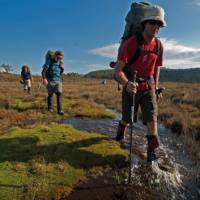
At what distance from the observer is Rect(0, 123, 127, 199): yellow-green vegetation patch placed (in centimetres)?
468

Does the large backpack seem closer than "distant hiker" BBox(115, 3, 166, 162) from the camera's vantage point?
No

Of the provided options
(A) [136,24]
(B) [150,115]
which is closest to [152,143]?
(B) [150,115]

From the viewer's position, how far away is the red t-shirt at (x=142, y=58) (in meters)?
5.64

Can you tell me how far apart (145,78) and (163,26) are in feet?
3.58

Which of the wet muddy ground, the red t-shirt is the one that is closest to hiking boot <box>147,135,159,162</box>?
the wet muddy ground

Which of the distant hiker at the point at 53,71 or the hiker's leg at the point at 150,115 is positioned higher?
the distant hiker at the point at 53,71

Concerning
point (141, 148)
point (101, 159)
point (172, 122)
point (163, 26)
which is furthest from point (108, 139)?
point (172, 122)

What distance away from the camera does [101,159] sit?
19.3 ft

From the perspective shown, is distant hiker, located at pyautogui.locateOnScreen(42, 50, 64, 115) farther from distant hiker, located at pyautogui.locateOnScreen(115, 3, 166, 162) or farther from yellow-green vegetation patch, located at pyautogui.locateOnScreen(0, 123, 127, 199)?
distant hiker, located at pyautogui.locateOnScreen(115, 3, 166, 162)

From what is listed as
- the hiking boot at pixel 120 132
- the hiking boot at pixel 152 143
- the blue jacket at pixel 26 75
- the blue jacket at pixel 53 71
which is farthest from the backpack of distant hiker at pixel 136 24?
the blue jacket at pixel 26 75

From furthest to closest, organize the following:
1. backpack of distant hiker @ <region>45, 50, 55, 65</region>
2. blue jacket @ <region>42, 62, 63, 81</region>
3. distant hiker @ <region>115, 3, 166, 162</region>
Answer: blue jacket @ <region>42, 62, 63, 81</region>
backpack of distant hiker @ <region>45, 50, 55, 65</region>
distant hiker @ <region>115, 3, 166, 162</region>

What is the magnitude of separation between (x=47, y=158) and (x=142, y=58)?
267 cm

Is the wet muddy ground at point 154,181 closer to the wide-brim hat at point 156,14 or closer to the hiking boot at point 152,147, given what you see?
the hiking boot at point 152,147

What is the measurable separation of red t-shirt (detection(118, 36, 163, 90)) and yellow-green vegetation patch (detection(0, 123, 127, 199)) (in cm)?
166
